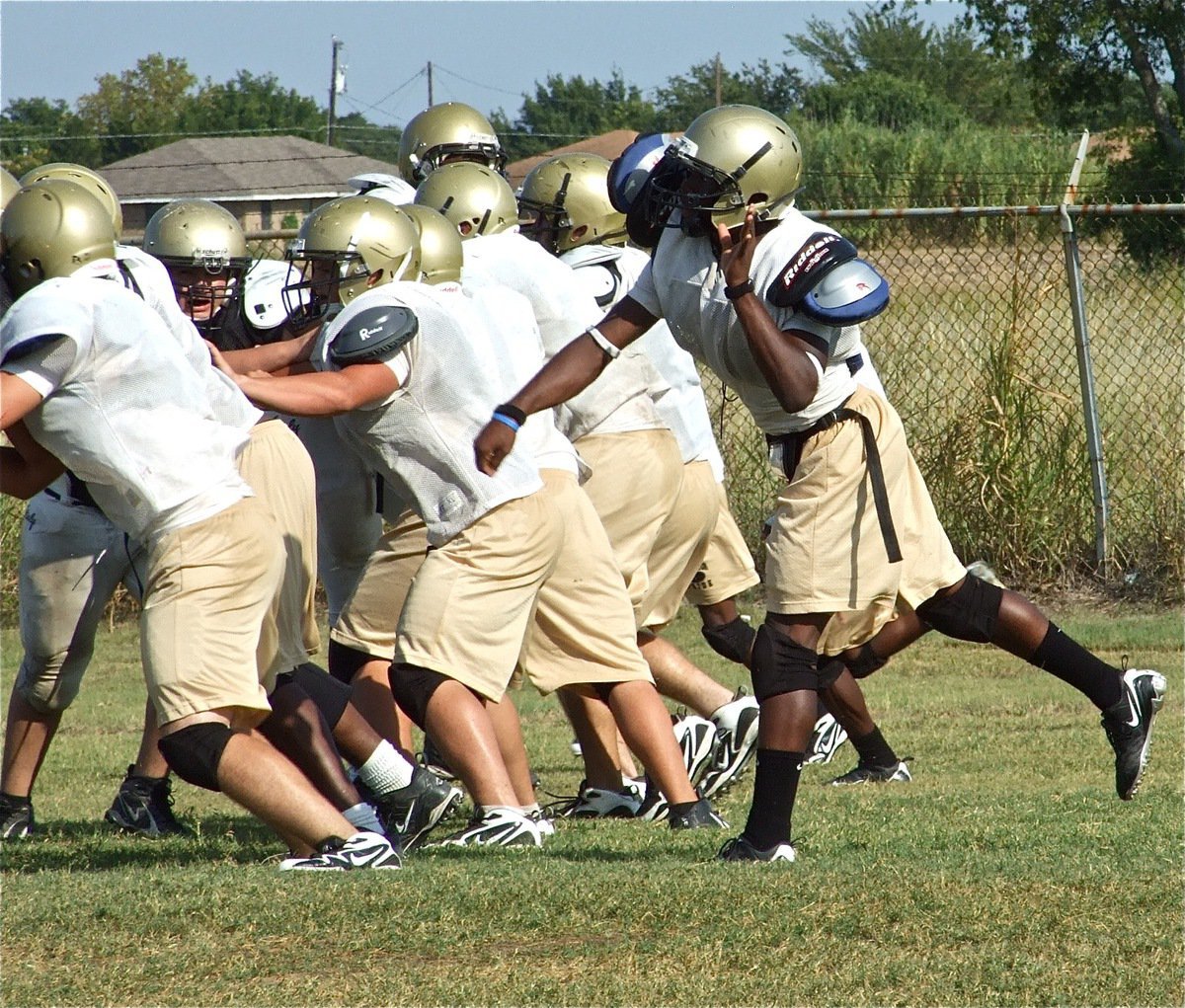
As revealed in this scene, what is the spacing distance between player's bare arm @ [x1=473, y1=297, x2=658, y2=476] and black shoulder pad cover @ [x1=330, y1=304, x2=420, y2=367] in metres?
0.37

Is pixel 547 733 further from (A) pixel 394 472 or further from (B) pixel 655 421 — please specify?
(A) pixel 394 472

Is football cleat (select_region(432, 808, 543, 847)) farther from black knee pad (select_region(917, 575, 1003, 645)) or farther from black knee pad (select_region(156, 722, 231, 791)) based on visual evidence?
black knee pad (select_region(917, 575, 1003, 645))

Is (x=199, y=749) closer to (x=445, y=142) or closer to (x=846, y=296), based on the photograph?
(x=846, y=296)

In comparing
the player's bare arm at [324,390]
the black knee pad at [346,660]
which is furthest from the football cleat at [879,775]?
the player's bare arm at [324,390]

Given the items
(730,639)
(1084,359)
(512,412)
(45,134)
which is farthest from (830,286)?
(45,134)

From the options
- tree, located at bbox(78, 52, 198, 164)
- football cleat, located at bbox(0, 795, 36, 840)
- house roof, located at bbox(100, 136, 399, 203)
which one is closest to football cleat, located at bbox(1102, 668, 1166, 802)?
football cleat, located at bbox(0, 795, 36, 840)

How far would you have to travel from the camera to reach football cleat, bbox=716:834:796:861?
495 centimetres

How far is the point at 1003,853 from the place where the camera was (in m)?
5.10

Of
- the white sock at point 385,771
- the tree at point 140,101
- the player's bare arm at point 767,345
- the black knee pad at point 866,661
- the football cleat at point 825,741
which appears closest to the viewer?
the player's bare arm at point 767,345

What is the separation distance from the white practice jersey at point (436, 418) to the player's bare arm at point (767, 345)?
100cm

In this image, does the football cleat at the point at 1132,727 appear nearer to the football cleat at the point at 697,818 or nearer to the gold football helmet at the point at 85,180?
the football cleat at the point at 697,818

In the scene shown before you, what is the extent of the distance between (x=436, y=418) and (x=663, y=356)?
6.38 feet

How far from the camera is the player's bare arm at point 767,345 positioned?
4.70 m

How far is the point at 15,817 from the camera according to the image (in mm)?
6266
